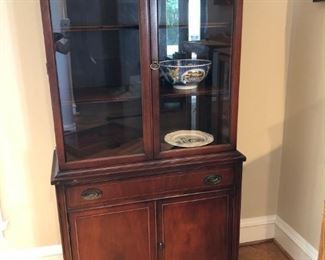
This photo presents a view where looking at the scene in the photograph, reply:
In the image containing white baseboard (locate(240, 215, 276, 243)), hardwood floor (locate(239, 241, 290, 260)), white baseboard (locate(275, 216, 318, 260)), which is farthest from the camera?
white baseboard (locate(240, 215, 276, 243))

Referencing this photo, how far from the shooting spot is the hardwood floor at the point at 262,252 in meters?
2.25

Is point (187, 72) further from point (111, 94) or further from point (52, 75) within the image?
point (52, 75)

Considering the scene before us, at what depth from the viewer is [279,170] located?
2326 millimetres

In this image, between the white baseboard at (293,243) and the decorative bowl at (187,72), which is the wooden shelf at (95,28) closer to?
the decorative bowl at (187,72)

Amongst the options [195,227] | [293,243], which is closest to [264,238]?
[293,243]

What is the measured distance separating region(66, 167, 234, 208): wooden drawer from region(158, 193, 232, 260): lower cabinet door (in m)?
0.06

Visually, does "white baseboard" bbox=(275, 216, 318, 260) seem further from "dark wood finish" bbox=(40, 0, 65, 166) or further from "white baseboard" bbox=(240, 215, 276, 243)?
"dark wood finish" bbox=(40, 0, 65, 166)

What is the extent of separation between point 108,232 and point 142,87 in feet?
2.19

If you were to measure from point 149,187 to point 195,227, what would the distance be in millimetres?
329

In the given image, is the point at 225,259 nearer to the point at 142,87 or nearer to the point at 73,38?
the point at 142,87

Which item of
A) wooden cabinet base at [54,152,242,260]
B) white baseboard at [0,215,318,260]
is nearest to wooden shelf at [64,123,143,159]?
wooden cabinet base at [54,152,242,260]

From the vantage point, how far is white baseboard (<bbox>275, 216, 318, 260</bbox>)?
2074 millimetres

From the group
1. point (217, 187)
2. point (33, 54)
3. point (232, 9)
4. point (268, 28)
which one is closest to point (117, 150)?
point (217, 187)

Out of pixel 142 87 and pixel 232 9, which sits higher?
pixel 232 9
